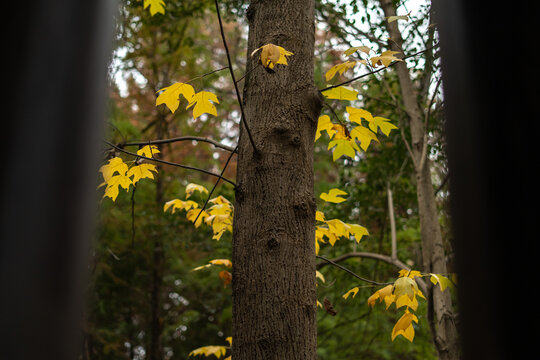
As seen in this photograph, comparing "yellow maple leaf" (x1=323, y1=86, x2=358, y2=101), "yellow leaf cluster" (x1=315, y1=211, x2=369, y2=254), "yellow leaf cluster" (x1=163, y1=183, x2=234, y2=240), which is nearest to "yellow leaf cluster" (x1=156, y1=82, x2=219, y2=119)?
"yellow maple leaf" (x1=323, y1=86, x2=358, y2=101)

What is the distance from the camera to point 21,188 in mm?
317

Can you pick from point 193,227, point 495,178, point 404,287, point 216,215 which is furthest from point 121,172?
point 193,227

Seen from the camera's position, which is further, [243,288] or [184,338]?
[184,338]

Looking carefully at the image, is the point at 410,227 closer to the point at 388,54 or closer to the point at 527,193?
the point at 388,54

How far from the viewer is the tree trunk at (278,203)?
1.34 metres

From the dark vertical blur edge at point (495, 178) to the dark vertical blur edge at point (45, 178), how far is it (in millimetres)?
283

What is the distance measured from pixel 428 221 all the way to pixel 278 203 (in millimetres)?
1931

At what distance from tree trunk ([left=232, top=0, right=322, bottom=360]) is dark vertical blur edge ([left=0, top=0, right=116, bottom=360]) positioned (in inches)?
38.9

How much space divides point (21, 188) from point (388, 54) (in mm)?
1430

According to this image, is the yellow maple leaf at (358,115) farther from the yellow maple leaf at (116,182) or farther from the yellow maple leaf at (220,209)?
the yellow maple leaf at (220,209)

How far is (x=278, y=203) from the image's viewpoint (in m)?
1.45

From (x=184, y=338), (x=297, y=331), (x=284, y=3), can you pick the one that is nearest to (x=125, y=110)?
(x=184, y=338)

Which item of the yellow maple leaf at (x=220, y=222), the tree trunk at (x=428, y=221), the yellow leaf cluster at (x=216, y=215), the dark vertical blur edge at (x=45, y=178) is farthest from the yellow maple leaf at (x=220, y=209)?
the dark vertical blur edge at (x=45, y=178)

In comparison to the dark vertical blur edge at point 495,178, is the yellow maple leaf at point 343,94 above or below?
above
